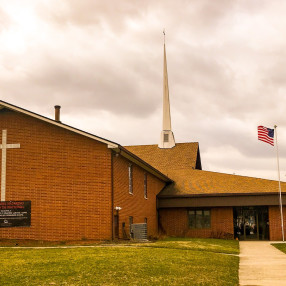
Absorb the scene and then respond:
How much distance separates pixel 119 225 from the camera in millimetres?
24266

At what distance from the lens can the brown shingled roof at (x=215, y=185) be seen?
109 ft

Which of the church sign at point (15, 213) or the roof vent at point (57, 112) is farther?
the roof vent at point (57, 112)

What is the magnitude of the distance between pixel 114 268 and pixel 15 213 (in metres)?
12.4

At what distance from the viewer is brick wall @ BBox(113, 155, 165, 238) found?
2448 centimetres

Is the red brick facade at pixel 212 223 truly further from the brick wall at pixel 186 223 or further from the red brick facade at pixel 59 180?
the red brick facade at pixel 59 180

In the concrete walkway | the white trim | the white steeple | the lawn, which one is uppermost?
the white steeple

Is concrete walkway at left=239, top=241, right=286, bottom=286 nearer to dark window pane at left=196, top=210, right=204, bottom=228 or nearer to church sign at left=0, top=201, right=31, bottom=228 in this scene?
church sign at left=0, top=201, right=31, bottom=228

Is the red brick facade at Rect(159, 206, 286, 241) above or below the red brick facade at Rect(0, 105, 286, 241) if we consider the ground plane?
below

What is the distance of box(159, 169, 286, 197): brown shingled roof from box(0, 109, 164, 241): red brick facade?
11.1 metres

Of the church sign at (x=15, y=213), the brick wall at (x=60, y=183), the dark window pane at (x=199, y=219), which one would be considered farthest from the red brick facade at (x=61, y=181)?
the dark window pane at (x=199, y=219)

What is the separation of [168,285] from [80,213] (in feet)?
43.2

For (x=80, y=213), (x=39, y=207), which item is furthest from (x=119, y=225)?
(x=39, y=207)

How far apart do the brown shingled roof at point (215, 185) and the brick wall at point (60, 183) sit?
39.1 ft

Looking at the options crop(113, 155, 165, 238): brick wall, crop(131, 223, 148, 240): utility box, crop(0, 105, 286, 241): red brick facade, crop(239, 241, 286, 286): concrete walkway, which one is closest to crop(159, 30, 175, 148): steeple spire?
crop(113, 155, 165, 238): brick wall
